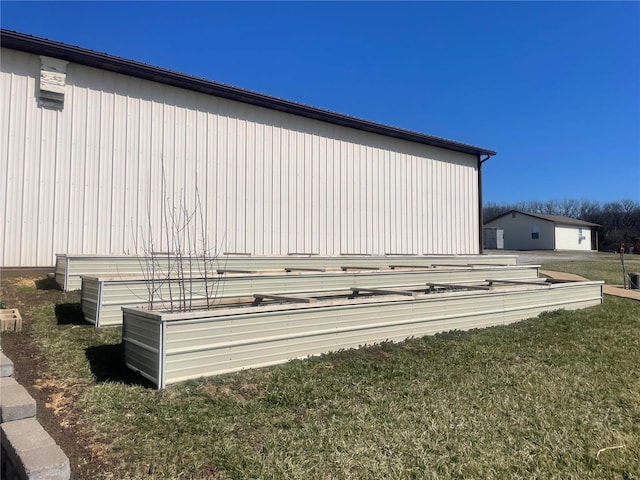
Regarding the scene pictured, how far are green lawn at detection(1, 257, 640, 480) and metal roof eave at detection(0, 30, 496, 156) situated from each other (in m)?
6.04

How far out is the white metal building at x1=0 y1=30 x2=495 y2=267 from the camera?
8820mm

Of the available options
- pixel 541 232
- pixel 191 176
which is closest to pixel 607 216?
pixel 541 232

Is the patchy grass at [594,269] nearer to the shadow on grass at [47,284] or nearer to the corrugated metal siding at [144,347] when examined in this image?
the corrugated metal siding at [144,347]

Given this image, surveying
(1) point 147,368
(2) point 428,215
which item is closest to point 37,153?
(1) point 147,368

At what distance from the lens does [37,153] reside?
8.89 meters

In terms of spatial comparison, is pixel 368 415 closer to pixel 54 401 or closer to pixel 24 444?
pixel 24 444

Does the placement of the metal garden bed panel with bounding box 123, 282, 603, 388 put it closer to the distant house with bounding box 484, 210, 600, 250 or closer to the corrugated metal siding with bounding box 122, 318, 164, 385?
the corrugated metal siding with bounding box 122, 318, 164, 385

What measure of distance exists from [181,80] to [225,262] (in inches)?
177

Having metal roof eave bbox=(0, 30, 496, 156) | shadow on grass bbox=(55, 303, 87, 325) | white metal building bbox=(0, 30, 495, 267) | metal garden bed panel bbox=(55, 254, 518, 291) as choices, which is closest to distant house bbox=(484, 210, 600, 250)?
metal garden bed panel bbox=(55, 254, 518, 291)

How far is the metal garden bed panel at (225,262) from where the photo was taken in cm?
691

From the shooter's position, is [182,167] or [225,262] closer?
[225,262]

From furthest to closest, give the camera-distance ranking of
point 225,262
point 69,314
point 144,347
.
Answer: point 225,262, point 69,314, point 144,347

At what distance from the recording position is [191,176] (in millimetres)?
10602

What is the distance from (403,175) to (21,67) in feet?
33.8
